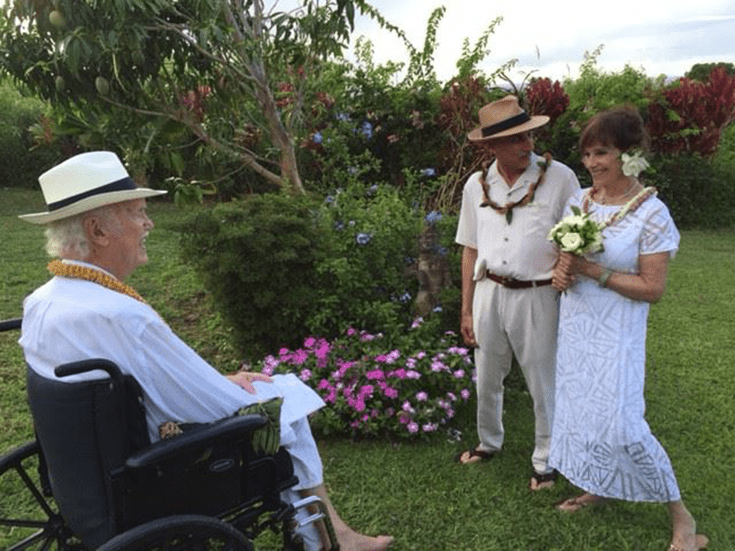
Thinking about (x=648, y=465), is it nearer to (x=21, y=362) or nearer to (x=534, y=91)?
(x=21, y=362)

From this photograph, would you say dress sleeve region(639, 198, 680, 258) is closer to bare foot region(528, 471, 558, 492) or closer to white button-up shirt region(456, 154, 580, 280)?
white button-up shirt region(456, 154, 580, 280)

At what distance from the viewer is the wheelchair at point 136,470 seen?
1625mm

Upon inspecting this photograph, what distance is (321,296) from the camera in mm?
3943

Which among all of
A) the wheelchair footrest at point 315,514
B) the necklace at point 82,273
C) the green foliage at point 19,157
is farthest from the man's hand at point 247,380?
the green foliage at point 19,157

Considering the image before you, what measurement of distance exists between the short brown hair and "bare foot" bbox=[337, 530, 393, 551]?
171cm

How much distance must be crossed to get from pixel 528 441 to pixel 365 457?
0.89 meters

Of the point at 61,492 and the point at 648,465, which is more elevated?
the point at 61,492

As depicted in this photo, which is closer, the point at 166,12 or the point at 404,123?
the point at 166,12

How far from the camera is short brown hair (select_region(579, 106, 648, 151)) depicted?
2.27 metres

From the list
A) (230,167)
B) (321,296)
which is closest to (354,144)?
(230,167)

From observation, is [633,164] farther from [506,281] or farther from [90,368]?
[90,368]

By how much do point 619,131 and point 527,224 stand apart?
53cm

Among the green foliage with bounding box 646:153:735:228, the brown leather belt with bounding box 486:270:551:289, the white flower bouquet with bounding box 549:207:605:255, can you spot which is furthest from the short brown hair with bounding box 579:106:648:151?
the green foliage with bounding box 646:153:735:228

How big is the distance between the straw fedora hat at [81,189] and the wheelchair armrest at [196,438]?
0.69m
